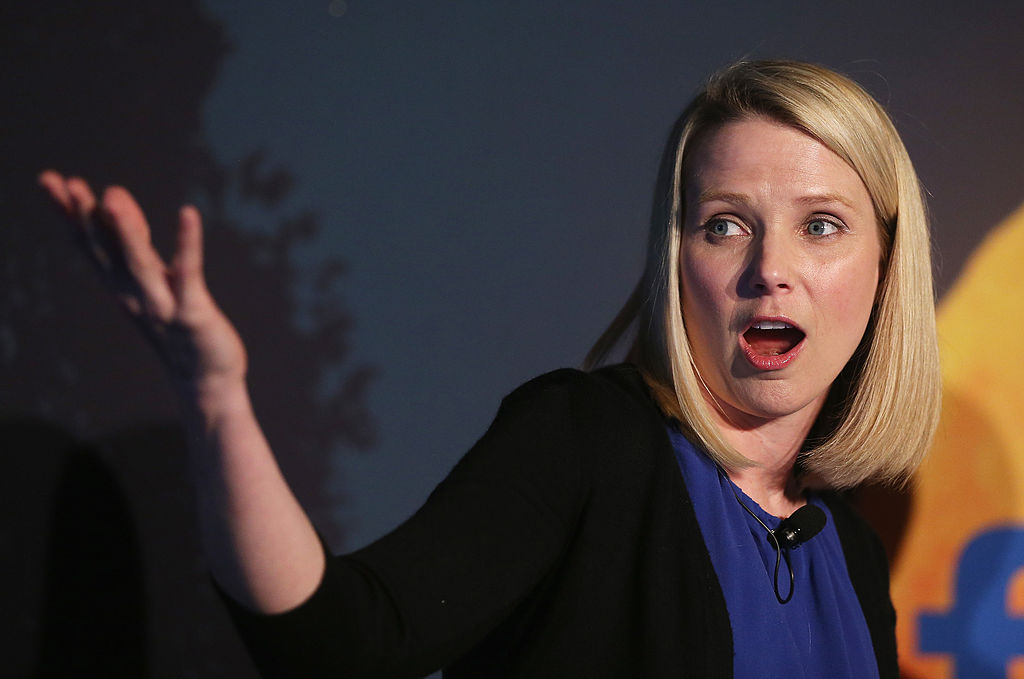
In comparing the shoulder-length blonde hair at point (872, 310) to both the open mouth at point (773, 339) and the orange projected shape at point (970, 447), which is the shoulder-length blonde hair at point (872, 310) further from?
the orange projected shape at point (970, 447)

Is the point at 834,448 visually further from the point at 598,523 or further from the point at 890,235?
the point at 598,523

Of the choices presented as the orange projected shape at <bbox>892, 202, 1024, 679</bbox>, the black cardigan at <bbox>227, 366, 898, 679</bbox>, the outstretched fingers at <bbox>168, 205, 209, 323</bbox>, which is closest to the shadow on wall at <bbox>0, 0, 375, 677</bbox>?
the black cardigan at <bbox>227, 366, 898, 679</bbox>

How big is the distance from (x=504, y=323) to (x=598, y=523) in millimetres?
547

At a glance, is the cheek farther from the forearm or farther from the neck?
the forearm

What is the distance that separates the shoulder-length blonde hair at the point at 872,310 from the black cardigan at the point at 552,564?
2.9 inches

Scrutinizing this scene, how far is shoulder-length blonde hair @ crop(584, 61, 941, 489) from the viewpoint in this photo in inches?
46.9

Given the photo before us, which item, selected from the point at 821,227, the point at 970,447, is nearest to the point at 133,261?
the point at 821,227

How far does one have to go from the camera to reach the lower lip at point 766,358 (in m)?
1.17

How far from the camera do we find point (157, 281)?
2.09ft

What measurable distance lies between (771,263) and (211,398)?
28.0 inches

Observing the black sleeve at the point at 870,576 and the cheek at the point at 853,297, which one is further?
the black sleeve at the point at 870,576

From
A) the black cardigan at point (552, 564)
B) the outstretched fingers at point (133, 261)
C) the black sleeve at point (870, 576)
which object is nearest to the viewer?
the outstretched fingers at point (133, 261)

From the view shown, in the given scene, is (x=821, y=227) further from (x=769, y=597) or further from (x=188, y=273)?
(x=188, y=273)

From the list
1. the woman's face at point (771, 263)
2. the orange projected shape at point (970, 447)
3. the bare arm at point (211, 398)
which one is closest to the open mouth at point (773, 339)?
the woman's face at point (771, 263)
